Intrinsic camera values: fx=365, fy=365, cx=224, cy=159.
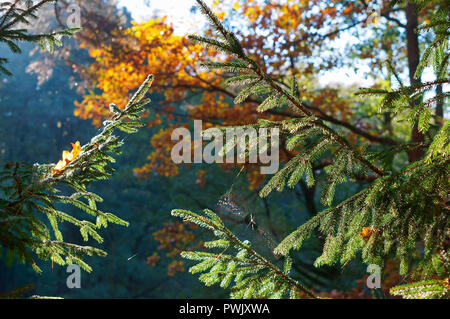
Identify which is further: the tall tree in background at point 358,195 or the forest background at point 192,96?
the forest background at point 192,96

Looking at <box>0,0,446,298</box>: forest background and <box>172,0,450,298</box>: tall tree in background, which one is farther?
<box>0,0,446,298</box>: forest background

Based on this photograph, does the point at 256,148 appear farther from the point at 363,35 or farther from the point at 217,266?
the point at 363,35

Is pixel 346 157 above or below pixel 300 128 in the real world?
below

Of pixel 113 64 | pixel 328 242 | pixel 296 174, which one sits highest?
pixel 113 64

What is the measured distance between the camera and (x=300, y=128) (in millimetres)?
1491

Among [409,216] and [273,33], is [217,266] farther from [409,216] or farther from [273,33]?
[273,33]

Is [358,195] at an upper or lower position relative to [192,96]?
lower

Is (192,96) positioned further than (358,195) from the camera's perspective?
Yes

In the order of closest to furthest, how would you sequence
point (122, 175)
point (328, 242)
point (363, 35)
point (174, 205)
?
point (328, 242) → point (363, 35) → point (174, 205) → point (122, 175)

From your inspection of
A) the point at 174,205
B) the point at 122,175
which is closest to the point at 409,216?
the point at 174,205

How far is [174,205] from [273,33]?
953cm
